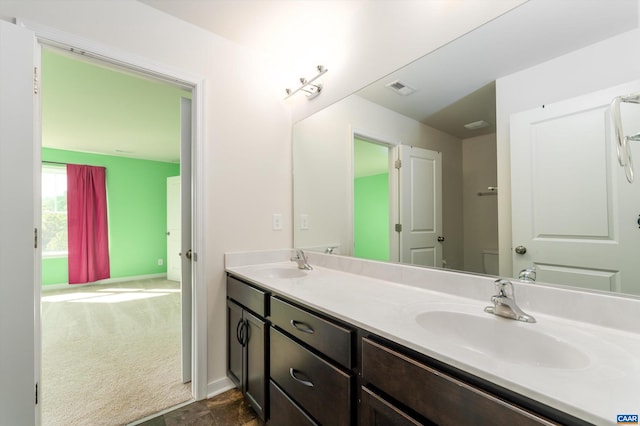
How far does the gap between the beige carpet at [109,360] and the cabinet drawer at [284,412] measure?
788 mm

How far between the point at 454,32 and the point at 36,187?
2095 millimetres

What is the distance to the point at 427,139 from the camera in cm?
138

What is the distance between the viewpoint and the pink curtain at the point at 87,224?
4.49 metres

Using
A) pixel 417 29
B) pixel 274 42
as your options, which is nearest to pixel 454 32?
pixel 417 29

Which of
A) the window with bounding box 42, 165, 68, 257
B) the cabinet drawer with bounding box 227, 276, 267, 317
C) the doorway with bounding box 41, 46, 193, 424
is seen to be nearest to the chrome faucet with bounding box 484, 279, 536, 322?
the cabinet drawer with bounding box 227, 276, 267, 317

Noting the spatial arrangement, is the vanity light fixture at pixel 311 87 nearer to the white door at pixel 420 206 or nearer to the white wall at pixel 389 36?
the white wall at pixel 389 36

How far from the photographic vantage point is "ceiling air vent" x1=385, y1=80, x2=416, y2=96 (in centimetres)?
145

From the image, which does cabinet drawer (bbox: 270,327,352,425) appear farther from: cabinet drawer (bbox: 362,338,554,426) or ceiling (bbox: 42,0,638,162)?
ceiling (bbox: 42,0,638,162)

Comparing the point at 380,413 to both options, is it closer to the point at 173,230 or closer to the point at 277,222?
the point at 277,222

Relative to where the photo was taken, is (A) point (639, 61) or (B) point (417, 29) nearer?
(A) point (639, 61)

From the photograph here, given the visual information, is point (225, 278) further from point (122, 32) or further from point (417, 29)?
point (417, 29)

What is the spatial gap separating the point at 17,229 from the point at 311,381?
1.44 meters

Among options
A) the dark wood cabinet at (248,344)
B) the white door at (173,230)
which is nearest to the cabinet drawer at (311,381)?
the dark wood cabinet at (248,344)

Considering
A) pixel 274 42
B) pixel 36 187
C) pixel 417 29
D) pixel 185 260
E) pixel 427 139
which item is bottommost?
pixel 185 260
